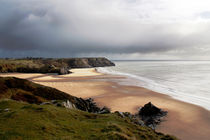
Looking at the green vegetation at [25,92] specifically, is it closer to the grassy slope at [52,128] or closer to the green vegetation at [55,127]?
the green vegetation at [55,127]

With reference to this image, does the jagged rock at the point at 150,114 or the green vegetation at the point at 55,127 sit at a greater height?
the green vegetation at the point at 55,127

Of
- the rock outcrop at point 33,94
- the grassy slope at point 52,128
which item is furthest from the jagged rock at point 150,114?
the grassy slope at point 52,128

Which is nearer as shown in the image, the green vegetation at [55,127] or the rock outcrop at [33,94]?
the green vegetation at [55,127]

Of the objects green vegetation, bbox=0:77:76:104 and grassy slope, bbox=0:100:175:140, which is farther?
green vegetation, bbox=0:77:76:104

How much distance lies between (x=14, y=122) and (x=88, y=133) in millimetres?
6897

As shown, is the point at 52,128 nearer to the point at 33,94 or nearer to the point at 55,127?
the point at 55,127

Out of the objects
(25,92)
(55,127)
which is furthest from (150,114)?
(25,92)

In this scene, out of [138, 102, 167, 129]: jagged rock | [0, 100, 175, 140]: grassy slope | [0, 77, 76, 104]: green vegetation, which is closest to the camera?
[0, 100, 175, 140]: grassy slope

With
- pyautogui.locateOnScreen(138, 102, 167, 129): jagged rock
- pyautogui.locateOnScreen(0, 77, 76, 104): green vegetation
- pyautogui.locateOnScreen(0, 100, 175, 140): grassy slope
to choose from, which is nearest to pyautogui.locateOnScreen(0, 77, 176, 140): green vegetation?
pyautogui.locateOnScreen(0, 100, 175, 140): grassy slope

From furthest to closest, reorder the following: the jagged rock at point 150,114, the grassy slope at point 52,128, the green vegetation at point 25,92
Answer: the green vegetation at point 25,92
the jagged rock at point 150,114
the grassy slope at point 52,128

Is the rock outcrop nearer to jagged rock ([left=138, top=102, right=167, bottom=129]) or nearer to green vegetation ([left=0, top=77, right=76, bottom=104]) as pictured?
green vegetation ([left=0, top=77, right=76, bottom=104])

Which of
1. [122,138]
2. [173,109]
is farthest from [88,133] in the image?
[173,109]

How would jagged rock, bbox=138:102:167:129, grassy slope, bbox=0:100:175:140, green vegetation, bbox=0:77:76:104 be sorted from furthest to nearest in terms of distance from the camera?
green vegetation, bbox=0:77:76:104 < jagged rock, bbox=138:102:167:129 < grassy slope, bbox=0:100:175:140

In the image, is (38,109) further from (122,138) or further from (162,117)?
(162,117)
